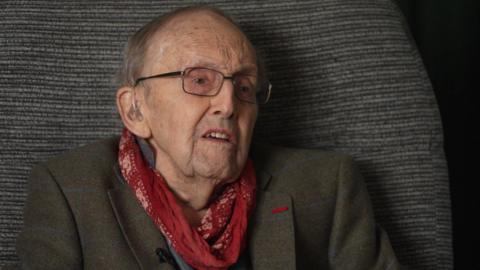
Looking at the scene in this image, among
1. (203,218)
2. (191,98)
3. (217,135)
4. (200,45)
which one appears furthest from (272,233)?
(200,45)

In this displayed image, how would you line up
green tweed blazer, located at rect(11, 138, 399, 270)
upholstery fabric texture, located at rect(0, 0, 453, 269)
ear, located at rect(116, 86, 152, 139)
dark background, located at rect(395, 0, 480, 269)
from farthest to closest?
dark background, located at rect(395, 0, 480, 269) < upholstery fabric texture, located at rect(0, 0, 453, 269) < ear, located at rect(116, 86, 152, 139) < green tweed blazer, located at rect(11, 138, 399, 270)

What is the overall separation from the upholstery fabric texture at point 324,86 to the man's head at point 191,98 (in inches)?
8.5

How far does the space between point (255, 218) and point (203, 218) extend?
0.47 feet

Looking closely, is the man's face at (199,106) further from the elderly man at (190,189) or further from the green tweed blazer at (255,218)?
the green tweed blazer at (255,218)

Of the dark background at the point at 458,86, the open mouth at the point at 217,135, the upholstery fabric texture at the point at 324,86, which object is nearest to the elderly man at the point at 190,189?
the open mouth at the point at 217,135

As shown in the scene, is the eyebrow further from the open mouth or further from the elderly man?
the open mouth

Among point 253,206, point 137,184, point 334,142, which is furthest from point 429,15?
point 137,184

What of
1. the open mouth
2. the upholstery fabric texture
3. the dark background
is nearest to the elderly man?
the open mouth

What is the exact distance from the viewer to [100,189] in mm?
1499

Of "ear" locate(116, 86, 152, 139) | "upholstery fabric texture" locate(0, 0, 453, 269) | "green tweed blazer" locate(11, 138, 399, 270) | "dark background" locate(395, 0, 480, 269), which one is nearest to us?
"green tweed blazer" locate(11, 138, 399, 270)

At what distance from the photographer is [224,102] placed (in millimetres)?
1454

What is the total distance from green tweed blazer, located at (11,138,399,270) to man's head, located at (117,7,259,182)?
151 mm

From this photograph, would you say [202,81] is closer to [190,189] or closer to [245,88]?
[245,88]

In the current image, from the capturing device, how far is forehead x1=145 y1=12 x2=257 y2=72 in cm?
147
